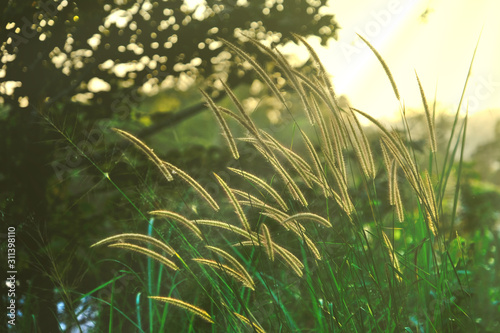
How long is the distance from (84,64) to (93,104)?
0.18 m

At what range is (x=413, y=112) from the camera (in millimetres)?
3150

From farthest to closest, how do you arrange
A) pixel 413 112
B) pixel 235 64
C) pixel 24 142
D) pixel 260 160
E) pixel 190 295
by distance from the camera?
pixel 413 112
pixel 235 64
pixel 260 160
pixel 24 142
pixel 190 295

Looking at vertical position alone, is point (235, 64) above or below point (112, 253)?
above

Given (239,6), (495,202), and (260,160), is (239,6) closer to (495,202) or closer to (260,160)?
(260,160)

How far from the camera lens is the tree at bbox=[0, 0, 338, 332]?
6.18ft

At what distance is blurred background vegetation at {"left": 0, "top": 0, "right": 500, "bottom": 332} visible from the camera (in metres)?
1.83

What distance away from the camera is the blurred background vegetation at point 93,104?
71.9 inches

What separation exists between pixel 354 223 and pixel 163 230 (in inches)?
33.8

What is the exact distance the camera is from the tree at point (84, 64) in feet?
6.18

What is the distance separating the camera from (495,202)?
3.23 m

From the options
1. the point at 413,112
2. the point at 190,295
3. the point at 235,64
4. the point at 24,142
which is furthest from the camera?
the point at 413,112

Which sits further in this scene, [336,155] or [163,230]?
[163,230]

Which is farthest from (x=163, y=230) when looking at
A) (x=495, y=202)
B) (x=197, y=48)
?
(x=495, y=202)

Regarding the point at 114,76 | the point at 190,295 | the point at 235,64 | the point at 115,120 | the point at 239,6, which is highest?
the point at 239,6
